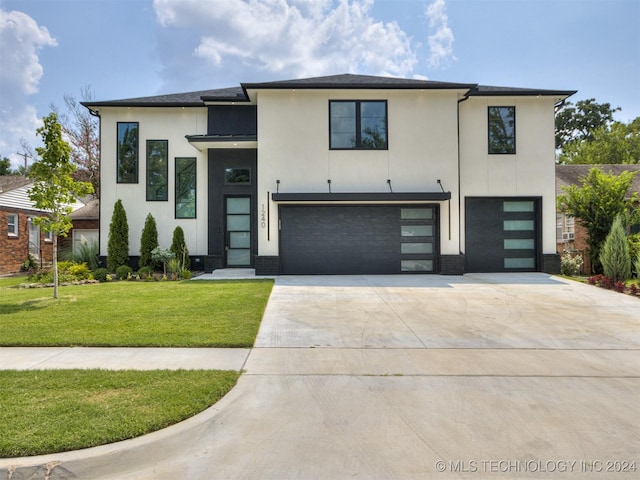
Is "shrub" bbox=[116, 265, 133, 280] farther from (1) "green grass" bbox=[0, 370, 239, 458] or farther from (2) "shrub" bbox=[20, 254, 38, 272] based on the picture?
(1) "green grass" bbox=[0, 370, 239, 458]

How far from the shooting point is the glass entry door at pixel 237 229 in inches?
558

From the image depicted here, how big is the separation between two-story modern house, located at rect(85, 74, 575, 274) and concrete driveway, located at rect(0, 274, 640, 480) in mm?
6108

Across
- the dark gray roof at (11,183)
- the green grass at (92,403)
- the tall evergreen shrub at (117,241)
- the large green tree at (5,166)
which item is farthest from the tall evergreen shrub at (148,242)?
the large green tree at (5,166)

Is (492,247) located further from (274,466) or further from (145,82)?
(145,82)

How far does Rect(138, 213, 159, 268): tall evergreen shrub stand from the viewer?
1360cm

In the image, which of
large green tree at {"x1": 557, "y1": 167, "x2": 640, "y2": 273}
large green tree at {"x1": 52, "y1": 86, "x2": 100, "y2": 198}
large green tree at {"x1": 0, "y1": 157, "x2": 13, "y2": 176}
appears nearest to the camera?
large green tree at {"x1": 557, "y1": 167, "x2": 640, "y2": 273}

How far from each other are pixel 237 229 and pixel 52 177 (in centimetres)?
678

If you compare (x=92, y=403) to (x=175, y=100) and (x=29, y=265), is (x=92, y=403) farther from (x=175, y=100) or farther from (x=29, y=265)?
(x=29, y=265)

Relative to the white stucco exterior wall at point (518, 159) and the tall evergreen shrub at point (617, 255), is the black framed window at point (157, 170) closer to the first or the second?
the white stucco exterior wall at point (518, 159)

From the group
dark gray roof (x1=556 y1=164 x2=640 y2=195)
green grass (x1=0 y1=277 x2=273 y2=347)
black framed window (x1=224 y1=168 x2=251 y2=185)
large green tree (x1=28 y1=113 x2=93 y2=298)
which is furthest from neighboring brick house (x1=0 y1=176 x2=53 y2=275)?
dark gray roof (x1=556 y1=164 x2=640 y2=195)

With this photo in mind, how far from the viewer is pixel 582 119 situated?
43125mm

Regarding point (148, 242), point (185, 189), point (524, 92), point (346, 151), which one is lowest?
point (148, 242)

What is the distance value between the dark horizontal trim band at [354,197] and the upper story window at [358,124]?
180cm

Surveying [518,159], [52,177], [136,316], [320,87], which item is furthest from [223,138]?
[518,159]
